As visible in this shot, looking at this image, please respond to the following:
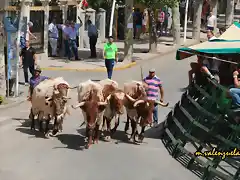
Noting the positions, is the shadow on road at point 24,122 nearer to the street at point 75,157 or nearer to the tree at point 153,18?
the street at point 75,157

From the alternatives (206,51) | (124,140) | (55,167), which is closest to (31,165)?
(55,167)

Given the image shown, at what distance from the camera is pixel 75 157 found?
11898 millimetres

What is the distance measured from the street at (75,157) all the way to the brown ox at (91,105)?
563mm

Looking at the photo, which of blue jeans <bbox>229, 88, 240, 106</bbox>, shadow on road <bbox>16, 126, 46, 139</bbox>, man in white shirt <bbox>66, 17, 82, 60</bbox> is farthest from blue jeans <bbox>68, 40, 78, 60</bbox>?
blue jeans <bbox>229, 88, 240, 106</bbox>

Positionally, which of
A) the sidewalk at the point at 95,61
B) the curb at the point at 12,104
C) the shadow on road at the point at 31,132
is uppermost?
the sidewalk at the point at 95,61

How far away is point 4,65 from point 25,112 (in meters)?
2.17

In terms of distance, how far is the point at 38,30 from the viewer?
27.1m

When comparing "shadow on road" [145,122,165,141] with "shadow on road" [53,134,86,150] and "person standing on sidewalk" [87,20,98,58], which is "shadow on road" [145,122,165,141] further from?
"person standing on sidewalk" [87,20,98,58]

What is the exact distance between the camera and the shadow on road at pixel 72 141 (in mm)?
12727

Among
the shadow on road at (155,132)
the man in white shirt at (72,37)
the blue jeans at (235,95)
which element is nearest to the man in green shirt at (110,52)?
the shadow on road at (155,132)

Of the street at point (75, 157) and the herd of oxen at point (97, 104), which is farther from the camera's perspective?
the herd of oxen at point (97, 104)

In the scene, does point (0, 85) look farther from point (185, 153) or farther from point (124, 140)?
point (185, 153)

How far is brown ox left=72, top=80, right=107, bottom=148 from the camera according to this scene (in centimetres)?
1215

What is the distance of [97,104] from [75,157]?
1238 mm
